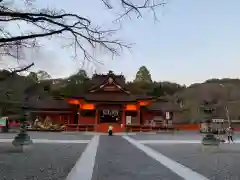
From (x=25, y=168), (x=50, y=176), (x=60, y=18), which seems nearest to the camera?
(x=60, y=18)

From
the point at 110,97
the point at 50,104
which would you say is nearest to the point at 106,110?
the point at 110,97

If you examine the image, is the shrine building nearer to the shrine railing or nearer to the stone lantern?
the shrine railing

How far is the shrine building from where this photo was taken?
125ft

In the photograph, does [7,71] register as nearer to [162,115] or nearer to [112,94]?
[112,94]

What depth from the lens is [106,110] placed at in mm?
39719

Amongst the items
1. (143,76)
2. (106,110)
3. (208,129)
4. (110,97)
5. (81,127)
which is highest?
(143,76)

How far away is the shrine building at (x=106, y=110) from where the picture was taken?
38.1 metres

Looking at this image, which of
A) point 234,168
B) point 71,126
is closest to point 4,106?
point 71,126

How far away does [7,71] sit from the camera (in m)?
7.46

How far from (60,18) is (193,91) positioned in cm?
5893

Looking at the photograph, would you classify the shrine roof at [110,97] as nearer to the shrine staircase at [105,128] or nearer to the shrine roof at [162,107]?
the shrine staircase at [105,128]

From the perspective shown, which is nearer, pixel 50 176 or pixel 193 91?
pixel 50 176

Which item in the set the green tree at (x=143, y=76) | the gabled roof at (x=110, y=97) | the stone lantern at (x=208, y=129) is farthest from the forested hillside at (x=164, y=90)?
the stone lantern at (x=208, y=129)

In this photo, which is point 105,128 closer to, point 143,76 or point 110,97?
point 110,97
